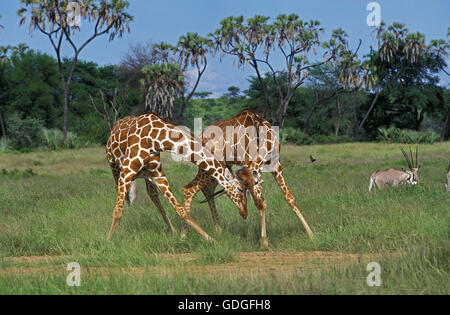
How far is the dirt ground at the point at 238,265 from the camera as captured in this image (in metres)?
5.89

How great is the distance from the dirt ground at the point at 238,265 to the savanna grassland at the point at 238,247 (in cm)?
2

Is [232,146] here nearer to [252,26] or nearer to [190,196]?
[190,196]

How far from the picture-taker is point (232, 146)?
8141 millimetres

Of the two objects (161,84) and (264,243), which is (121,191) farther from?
(161,84)

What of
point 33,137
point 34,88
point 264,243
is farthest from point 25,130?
point 264,243

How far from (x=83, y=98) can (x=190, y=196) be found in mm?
46374

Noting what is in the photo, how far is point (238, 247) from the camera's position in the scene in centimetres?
741

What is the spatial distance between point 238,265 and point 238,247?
94 centimetres

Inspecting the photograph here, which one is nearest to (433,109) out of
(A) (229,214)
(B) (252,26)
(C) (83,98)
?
(B) (252,26)

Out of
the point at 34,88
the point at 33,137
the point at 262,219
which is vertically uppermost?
the point at 34,88

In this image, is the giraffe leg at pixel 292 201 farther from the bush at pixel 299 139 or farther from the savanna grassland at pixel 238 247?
the bush at pixel 299 139

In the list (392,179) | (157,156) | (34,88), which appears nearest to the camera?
(157,156)

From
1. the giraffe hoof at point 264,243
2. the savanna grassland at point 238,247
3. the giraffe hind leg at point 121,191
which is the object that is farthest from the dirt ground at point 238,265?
the giraffe hind leg at point 121,191
